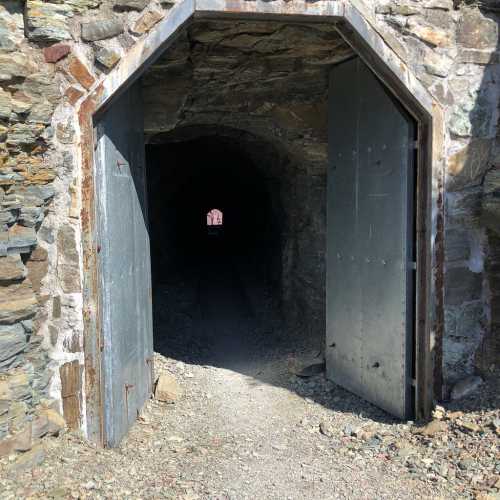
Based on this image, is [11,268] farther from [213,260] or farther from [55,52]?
[213,260]

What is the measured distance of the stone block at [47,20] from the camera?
3.14 metres

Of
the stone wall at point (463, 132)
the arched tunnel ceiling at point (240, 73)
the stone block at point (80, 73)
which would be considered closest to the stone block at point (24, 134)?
the stone block at point (80, 73)

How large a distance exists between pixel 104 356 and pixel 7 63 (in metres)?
1.73

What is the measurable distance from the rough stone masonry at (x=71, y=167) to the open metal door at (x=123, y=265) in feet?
0.70

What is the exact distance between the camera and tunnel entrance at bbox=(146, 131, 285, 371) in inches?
261

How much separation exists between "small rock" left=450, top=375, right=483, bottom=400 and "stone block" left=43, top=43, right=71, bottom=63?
10.6ft

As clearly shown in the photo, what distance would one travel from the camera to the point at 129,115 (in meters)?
4.22

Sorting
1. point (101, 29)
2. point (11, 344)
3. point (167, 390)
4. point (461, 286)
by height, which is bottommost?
point (167, 390)

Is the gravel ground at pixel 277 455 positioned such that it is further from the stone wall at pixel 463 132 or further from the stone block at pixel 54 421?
the stone wall at pixel 463 132

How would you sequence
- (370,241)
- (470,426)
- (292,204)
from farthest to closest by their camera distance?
(292,204), (370,241), (470,426)

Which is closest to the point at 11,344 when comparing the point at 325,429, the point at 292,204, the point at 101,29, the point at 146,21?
the point at 101,29

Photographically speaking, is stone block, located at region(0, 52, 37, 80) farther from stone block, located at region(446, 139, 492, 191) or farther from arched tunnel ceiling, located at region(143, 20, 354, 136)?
stone block, located at region(446, 139, 492, 191)

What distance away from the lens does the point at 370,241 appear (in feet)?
14.5

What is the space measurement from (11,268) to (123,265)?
993 mm
